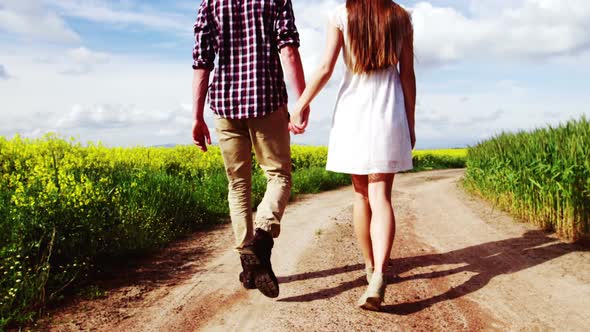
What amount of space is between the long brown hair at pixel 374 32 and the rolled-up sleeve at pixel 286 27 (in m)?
0.44

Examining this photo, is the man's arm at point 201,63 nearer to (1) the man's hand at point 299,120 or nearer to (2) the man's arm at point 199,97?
(2) the man's arm at point 199,97

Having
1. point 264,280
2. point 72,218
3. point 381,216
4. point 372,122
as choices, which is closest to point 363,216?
point 381,216

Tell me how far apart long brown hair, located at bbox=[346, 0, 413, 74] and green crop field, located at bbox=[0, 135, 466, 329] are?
2.79 metres

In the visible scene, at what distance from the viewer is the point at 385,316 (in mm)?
3463

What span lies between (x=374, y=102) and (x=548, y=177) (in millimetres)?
4188

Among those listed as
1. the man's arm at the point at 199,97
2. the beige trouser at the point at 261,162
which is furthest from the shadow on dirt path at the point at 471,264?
the man's arm at the point at 199,97

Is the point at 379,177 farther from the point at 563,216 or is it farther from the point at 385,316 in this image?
the point at 563,216

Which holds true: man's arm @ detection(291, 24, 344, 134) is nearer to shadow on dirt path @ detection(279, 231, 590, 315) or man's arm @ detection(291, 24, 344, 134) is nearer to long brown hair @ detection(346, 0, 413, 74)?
long brown hair @ detection(346, 0, 413, 74)

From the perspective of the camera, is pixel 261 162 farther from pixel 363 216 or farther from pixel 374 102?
pixel 374 102

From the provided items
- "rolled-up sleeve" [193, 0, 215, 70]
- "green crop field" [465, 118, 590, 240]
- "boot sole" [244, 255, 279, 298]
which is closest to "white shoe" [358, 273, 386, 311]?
"boot sole" [244, 255, 279, 298]

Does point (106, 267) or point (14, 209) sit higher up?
point (14, 209)

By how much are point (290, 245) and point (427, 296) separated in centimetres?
217

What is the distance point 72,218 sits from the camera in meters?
4.41

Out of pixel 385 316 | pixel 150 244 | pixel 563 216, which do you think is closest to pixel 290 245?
pixel 150 244
